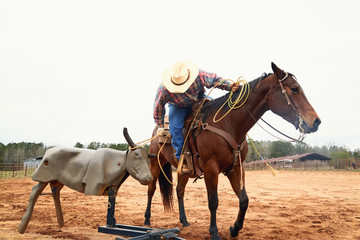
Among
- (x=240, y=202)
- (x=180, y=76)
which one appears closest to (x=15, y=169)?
(x=180, y=76)

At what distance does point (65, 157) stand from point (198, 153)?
6.80ft

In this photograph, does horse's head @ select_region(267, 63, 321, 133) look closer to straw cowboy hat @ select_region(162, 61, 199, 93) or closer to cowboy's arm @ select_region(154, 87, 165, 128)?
straw cowboy hat @ select_region(162, 61, 199, 93)

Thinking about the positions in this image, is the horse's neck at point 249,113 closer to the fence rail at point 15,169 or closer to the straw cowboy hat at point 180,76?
the straw cowboy hat at point 180,76

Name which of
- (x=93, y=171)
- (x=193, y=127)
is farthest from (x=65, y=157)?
(x=193, y=127)

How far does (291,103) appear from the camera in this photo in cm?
353

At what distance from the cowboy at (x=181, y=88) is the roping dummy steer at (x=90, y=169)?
0.87 metres

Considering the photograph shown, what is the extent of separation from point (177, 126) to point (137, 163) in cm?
108

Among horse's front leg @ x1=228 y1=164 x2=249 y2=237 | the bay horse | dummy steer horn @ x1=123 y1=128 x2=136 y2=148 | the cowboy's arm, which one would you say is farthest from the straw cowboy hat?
horse's front leg @ x1=228 y1=164 x2=249 y2=237

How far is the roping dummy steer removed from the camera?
367 centimetres

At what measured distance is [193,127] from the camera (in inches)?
169

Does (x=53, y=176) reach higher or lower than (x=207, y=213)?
higher

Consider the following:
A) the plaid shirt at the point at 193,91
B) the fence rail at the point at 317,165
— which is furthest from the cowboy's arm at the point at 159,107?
the fence rail at the point at 317,165

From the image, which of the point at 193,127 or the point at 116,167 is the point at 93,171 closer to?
the point at 116,167

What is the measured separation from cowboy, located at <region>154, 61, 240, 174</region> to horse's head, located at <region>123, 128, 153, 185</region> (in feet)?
2.78
